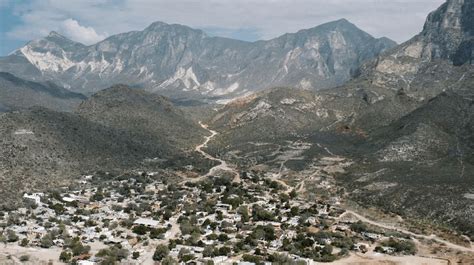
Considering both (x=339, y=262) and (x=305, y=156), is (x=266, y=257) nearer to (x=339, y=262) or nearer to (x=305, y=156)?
(x=339, y=262)

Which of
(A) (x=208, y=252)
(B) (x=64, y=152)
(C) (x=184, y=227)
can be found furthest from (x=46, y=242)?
(B) (x=64, y=152)

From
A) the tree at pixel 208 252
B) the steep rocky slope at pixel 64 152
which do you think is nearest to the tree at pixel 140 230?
the tree at pixel 208 252

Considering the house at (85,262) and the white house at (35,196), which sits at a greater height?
the white house at (35,196)

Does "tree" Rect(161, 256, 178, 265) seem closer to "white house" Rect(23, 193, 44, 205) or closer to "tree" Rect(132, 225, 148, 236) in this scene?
"tree" Rect(132, 225, 148, 236)

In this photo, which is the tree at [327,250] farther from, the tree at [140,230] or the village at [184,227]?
the tree at [140,230]

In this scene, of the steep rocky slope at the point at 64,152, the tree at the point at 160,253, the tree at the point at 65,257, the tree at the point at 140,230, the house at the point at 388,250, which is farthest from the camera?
the steep rocky slope at the point at 64,152

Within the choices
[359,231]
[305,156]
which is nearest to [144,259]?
[359,231]

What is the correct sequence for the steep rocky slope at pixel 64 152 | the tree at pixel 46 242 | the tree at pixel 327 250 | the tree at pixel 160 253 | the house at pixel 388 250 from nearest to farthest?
the tree at pixel 160 253, the tree at pixel 327 250, the tree at pixel 46 242, the house at pixel 388 250, the steep rocky slope at pixel 64 152

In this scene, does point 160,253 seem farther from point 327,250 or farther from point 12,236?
point 327,250
